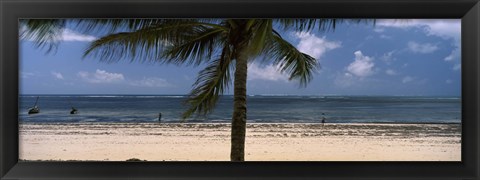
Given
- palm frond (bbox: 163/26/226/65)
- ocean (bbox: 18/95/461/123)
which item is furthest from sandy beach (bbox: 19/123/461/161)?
palm frond (bbox: 163/26/226/65)

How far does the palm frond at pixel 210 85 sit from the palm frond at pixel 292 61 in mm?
342

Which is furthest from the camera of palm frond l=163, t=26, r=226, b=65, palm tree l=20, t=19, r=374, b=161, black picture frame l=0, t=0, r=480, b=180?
palm frond l=163, t=26, r=226, b=65

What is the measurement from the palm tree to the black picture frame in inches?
8.7

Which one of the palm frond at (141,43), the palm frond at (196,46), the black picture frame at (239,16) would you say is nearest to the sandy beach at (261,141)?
the palm frond at (196,46)

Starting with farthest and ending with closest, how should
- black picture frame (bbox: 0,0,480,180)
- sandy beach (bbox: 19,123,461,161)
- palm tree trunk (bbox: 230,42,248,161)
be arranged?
sandy beach (bbox: 19,123,461,161)
palm tree trunk (bbox: 230,42,248,161)
black picture frame (bbox: 0,0,480,180)

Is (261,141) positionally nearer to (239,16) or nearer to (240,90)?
(240,90)

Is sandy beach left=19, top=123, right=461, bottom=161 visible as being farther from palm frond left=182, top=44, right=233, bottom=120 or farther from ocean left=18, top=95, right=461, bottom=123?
palm frond left=182, top=44, right=233, bottom=120

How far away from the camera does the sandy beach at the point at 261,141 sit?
18.6 feet

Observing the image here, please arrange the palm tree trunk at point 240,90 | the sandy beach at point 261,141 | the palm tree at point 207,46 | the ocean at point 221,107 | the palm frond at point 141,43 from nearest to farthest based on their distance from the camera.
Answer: the palm tree at point 207,46 → the palm frond at point 141,43 → the palm tree trunk at point 240,90 → the ocean at point 221,107 → the sandy beach at point 261,141

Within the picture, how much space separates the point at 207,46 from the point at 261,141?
3585 millimetres

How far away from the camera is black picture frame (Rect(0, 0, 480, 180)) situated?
166 cm

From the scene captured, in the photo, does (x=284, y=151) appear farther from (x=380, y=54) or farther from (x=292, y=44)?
(x=292, y=44)

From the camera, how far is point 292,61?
3.04m

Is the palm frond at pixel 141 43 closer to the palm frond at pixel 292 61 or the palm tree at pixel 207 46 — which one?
the palm tree at pixel 207 46
